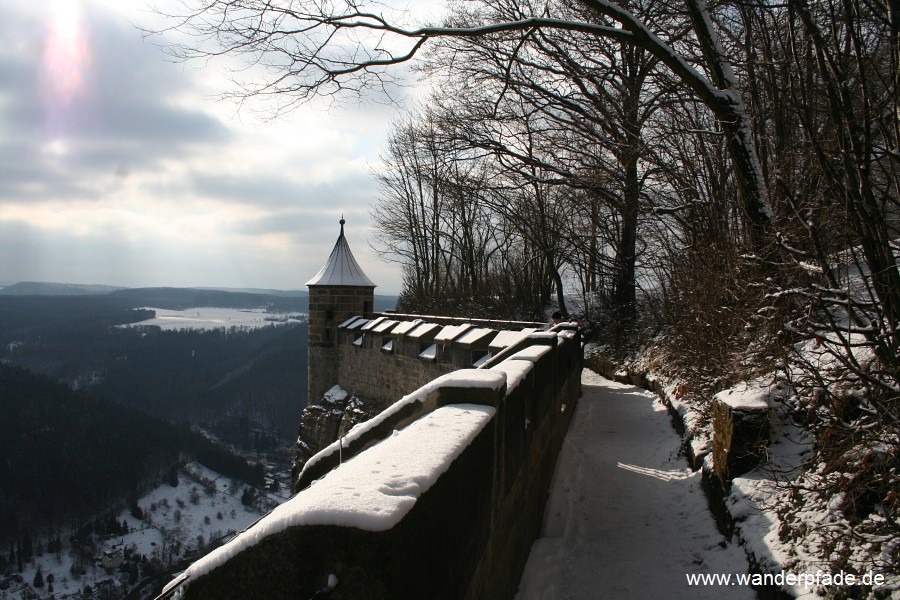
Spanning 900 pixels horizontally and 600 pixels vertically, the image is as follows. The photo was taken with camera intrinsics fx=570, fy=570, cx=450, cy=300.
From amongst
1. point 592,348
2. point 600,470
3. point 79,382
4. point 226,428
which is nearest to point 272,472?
point 226,428

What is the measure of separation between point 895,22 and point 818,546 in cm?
287

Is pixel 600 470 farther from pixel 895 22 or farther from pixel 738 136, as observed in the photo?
pixel 895 22

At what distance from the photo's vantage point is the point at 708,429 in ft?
18.7

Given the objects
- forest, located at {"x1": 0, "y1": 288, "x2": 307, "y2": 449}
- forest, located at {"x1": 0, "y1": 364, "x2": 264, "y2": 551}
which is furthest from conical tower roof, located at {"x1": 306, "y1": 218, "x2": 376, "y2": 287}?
forest, located at {"x1": 0, "y1": 288, "x2": 307, "y2": 449}

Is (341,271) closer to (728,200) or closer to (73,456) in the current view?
(728,200)

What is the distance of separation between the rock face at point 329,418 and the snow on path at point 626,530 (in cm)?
661

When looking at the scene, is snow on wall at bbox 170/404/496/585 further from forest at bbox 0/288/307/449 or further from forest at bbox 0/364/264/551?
forest at bbox 0/288/307/449

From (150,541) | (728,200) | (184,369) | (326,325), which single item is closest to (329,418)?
Answer: (326,325)

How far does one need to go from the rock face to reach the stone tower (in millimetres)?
484

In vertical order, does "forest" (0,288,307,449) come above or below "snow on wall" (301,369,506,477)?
below

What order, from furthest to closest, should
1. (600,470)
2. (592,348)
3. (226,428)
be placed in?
(226,428)
(592,348)
(600,470)

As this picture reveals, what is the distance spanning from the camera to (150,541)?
197 ft

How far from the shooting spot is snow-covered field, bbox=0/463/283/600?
170 ft

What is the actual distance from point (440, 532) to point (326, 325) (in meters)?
13.9
